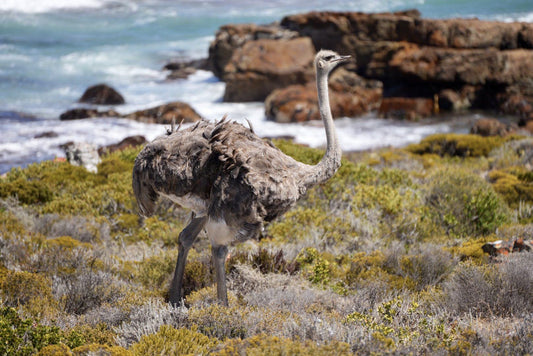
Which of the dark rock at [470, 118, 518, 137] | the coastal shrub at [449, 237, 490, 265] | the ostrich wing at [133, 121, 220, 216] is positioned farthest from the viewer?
the dark rock at [470, 118, 518, 137]

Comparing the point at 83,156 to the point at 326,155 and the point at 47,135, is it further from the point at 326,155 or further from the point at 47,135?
the point at 47,135

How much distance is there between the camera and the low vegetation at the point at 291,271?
4223mm

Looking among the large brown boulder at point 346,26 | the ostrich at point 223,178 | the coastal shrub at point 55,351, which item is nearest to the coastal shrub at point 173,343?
the coastal shrub at point 55,351

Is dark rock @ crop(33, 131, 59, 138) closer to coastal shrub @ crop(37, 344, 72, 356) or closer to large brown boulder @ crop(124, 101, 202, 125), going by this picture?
large brown boulder @ crop(124, 101, 202, 125)

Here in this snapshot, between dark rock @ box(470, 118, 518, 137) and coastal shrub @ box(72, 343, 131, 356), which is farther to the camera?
dark rock @ box(470, 118, 518, 137)

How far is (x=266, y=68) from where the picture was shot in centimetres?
2247

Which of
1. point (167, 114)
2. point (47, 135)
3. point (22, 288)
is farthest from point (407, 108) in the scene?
point (22, 288)

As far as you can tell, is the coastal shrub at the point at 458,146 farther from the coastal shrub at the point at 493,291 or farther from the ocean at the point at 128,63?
the coastal shrub at the point at 493,291

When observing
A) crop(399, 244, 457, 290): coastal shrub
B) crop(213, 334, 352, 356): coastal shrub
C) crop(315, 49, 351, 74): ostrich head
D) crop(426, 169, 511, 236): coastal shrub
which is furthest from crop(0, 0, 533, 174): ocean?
crop(213, 334, 352, 356): coastal shrub

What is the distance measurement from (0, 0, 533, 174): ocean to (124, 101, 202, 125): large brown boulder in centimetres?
69

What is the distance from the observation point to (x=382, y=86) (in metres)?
23.0

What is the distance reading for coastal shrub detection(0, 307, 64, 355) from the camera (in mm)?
4137

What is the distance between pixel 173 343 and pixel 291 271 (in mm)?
2540

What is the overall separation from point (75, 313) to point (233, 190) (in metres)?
2.08
